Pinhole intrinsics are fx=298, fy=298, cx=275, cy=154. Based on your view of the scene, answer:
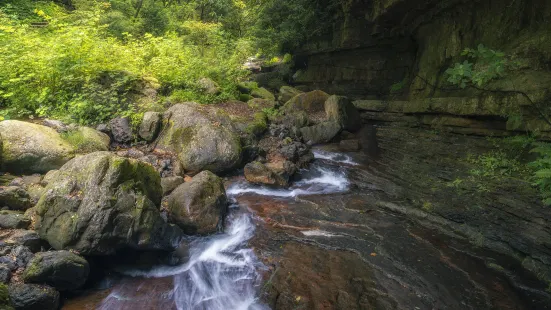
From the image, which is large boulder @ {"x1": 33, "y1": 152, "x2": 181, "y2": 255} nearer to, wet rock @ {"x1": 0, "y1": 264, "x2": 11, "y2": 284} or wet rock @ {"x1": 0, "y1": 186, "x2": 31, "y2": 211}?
wet rock @ {"x1": 0, "y1": 186, "x2": 31, "y2": 211}

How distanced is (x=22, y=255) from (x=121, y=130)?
17.0 ft

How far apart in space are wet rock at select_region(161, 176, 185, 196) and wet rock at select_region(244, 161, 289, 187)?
2106 mm

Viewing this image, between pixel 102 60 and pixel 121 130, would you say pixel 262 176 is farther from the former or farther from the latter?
pixel 102 60

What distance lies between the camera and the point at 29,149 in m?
6.52

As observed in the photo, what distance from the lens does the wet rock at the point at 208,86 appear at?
12.5 meters

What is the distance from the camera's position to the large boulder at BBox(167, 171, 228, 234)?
20.4 ft

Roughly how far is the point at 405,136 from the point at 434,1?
4.97 metres

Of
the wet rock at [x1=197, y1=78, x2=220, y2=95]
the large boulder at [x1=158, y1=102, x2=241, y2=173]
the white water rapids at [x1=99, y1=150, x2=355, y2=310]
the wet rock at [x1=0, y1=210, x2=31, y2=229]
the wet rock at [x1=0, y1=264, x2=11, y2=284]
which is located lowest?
the white water rapids at [x1=99, y1=150, x2=355, y2=310]

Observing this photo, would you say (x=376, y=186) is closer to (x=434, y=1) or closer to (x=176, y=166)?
(x=176, y=166)

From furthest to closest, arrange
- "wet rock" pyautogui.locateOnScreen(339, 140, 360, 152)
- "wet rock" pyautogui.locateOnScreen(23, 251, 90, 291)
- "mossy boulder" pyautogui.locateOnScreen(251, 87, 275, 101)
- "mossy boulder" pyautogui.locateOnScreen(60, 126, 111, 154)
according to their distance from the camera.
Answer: "mossy boulder" pyautogui.locateOnScreen(251, 87, 275, 101) < "wet rock" pyautogui.locateOnScreen(339, 140, 360, 152) < "mossy boulder" pyautogui.locateOnScreen(60, 126, 111, 154) < "wet rock" pyautogui.locateOnScreen(23, 251, 90, 291)

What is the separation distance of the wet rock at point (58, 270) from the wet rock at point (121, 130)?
16.5 feet

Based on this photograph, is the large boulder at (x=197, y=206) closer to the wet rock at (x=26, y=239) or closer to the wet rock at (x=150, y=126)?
the wet rock at (x=26, y=239)

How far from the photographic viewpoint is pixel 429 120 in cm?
1120

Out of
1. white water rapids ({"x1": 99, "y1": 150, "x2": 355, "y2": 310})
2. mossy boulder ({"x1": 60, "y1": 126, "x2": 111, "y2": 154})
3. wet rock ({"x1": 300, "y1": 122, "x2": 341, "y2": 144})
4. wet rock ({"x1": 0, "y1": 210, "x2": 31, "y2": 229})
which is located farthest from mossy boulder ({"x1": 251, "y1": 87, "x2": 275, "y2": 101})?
wet rock ({"x1": 0, "y1": 210, "x2": 31, "y2": 229})
